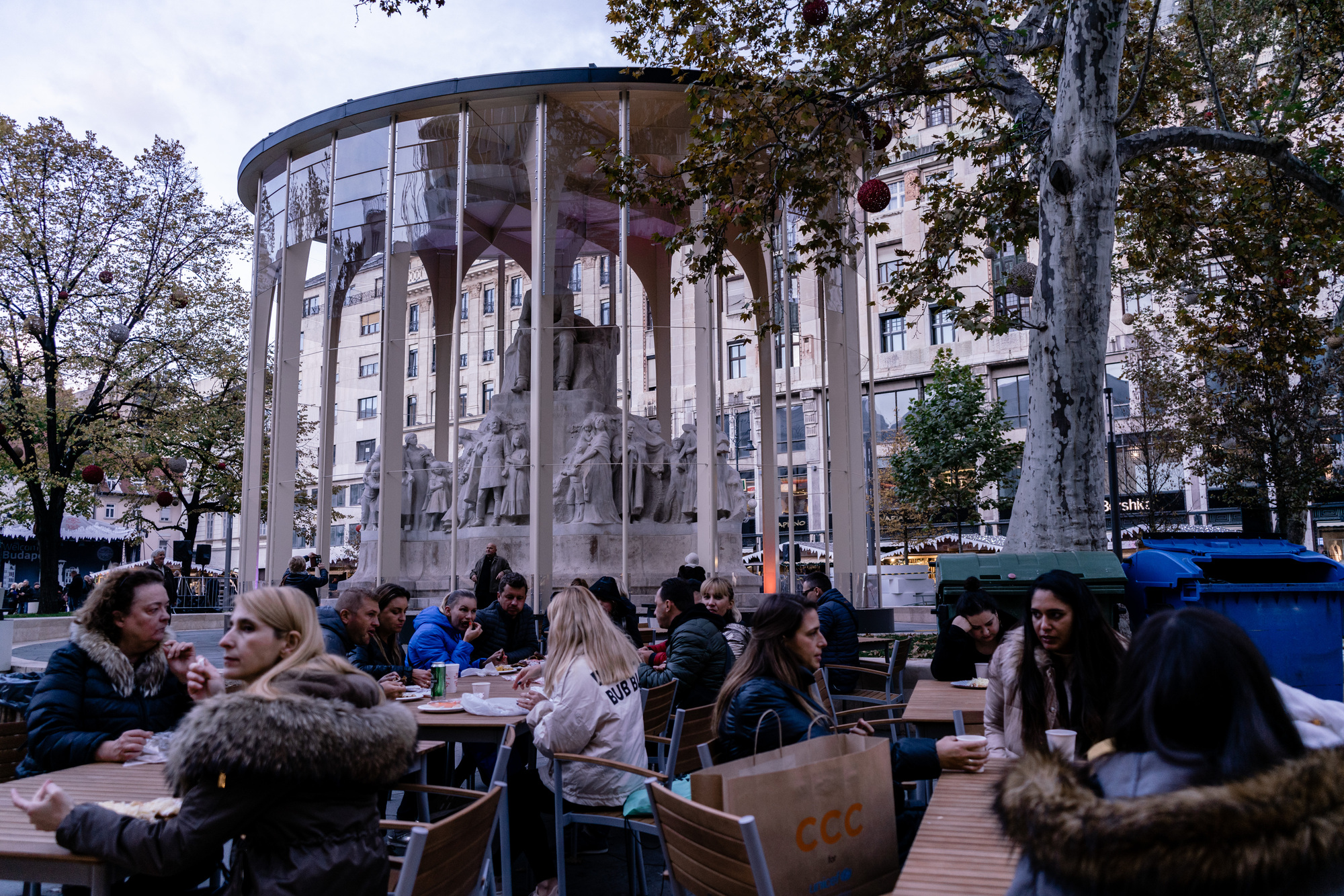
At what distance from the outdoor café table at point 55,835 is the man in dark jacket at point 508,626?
14.1ft

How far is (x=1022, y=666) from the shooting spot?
3.71 metres

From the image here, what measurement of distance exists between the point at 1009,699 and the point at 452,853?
2.23 meters

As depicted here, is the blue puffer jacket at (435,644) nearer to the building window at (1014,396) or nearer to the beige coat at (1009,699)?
the beige coat at (1009,699)

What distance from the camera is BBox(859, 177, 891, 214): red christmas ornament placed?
1034cm

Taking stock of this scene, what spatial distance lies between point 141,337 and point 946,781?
24541mm

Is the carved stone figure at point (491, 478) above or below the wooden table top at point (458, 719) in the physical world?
above

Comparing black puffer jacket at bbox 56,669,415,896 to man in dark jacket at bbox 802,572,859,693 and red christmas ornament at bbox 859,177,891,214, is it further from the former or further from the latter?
red christmas ornament at bbox 859,177,891,214

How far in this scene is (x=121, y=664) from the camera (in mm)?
3926

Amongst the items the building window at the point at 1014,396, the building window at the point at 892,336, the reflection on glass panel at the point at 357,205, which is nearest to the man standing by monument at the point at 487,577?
the reflection on glass panel at the point at 357,205

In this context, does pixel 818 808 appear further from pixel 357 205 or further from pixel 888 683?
pixel 357 205

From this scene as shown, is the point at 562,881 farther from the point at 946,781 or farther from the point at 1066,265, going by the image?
the point at 1066,265

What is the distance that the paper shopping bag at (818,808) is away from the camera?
2.54m

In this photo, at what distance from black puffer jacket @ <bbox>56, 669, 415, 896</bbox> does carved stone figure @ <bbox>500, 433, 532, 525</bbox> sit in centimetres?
1378

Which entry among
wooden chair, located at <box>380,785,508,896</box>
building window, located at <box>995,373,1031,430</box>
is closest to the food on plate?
wooden chair, located at <box>380,785,508,896</box>
